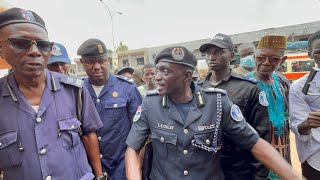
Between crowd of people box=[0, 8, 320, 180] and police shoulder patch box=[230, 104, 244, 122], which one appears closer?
crowd of people box=[0, 8, 320, 180]

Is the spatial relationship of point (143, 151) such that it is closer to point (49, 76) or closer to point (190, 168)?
point (190, 168)

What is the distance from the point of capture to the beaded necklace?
269 centimetres

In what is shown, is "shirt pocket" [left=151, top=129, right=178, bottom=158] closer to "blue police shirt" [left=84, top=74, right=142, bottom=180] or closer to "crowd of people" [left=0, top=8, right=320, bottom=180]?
"crowd of people" [left=0, top=8, right=320, bottom=180]

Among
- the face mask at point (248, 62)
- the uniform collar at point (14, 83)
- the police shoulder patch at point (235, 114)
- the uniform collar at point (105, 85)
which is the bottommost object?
the police shoulder patch at point (235, 114)

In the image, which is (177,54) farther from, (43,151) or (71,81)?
(43,151)

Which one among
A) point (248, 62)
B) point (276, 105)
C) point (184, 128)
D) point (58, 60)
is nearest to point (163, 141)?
point (184, 128)

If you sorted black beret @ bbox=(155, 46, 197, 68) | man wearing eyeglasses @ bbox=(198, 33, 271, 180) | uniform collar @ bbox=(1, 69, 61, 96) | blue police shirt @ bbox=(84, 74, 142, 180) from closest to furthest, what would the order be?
1. uniform collar @ bbox=(1, 69, 61, 96)
2. black beret @ bbox=(155, 46, 197, 68)
3. man wearing eyeglasses @ bbox=(198, 33, 271, 180)
4. blue police shirt @ bbox=(84, 74, 142, 180)

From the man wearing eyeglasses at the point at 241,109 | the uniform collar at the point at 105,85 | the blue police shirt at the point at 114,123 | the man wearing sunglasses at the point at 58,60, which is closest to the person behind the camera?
the man wearing eyeglasses at the point at 241,109

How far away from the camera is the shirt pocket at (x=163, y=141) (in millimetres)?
1902

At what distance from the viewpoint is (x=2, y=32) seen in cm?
163

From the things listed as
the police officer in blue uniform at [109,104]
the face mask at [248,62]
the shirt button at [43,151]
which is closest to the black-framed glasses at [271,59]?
the police officer in blue uniform at [109,104]

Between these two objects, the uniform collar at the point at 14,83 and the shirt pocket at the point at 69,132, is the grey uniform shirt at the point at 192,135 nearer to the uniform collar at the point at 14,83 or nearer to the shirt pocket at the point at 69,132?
the shirt pocket at the point at 69,132

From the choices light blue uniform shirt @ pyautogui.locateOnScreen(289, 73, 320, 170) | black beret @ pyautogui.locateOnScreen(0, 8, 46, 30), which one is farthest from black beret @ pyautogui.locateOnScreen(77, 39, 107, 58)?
light blue uniform shirt @ pyautogui.locateOnScreen(289, 73, 320, 170)

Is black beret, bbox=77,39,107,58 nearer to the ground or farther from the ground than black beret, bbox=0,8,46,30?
nearer to the ground
